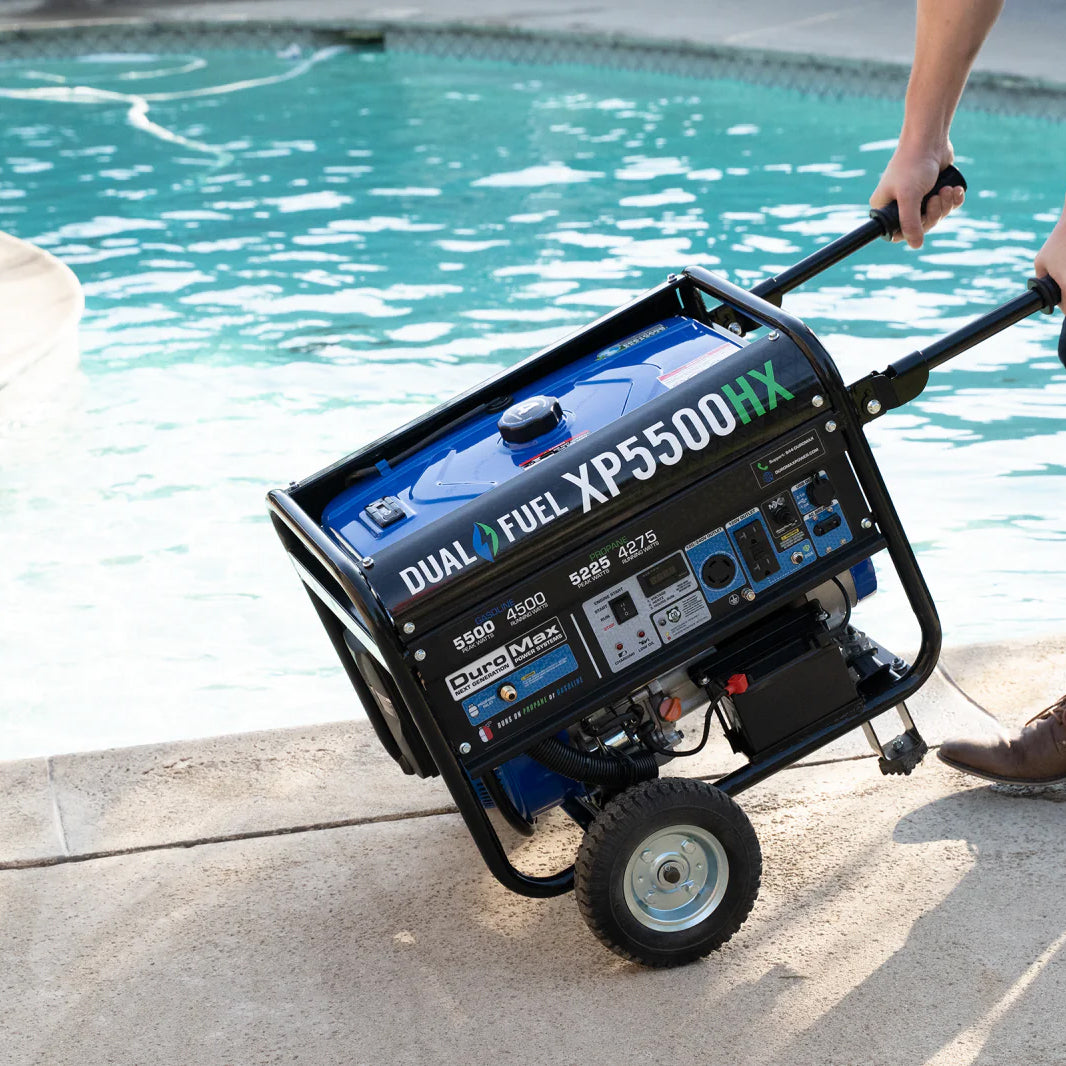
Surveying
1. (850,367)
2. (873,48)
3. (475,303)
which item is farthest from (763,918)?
(873,48)

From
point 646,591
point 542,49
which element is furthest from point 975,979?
point 542,49

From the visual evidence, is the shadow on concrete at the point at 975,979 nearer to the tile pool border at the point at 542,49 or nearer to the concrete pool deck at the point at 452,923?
the concrete pool deck at the point at 452,923

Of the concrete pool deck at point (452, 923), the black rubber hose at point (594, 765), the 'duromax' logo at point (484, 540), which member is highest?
the 'duromax' logo at point (484, 540)

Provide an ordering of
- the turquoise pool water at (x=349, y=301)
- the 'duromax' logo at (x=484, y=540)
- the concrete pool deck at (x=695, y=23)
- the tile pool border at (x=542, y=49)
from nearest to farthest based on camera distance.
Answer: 1. the 'duromax' logo at (x=484, y=540)
2. the turquoise pool water at (x=349, y=301)
3. the tile pool border at (x=542, y=49)
4. the concrete pool deck at (x=695, y=23)

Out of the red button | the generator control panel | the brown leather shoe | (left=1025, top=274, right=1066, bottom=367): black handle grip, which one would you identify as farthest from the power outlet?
the brown leather shoe

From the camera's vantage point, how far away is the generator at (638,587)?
1.90 meters

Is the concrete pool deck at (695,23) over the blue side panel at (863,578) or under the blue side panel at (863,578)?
under

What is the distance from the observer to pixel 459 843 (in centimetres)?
245

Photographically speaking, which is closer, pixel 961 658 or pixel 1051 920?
pixel 1051 920

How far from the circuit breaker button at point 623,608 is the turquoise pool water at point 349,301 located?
1.88 metres

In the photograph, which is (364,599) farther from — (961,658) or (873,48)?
(873,48)

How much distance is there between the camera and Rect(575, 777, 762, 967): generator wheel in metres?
1.98

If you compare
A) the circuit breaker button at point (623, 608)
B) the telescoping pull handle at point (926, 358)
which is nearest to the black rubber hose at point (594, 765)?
the circuit breaker button at point (623, 608)

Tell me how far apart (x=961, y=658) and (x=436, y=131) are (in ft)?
26.7
